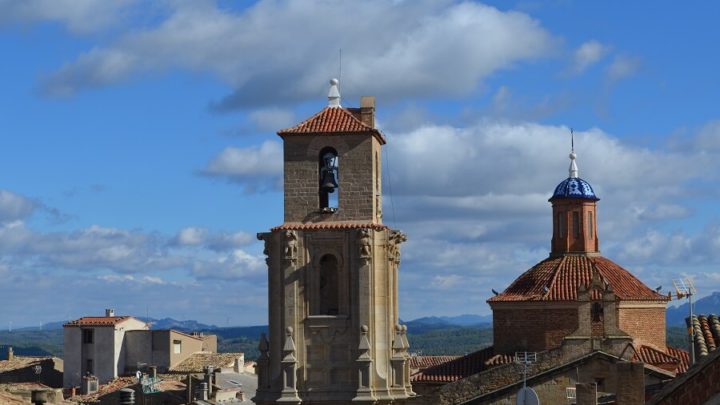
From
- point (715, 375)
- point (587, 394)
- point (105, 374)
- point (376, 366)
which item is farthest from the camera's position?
point (105, 374)

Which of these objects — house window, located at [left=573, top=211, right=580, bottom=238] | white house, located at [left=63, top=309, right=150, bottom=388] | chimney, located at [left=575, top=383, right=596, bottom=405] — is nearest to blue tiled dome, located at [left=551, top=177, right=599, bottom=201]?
house window, located at [left=573, top=211, right=580, bottom=238]

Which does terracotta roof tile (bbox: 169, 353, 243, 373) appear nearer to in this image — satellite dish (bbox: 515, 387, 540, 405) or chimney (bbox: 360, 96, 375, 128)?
chimney (bbox: 360, 96, 375, 128)

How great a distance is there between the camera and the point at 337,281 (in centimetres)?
4275

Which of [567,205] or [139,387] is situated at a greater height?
[567,205]

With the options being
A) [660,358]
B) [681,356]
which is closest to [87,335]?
[681,356]

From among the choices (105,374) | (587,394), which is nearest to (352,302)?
(587,394)

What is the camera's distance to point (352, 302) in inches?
1655

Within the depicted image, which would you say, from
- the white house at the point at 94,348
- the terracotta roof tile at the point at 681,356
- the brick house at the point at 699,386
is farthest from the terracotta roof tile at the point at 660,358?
the white house at the point at 94,348

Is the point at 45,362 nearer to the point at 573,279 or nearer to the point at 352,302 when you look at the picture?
the point at 573,279

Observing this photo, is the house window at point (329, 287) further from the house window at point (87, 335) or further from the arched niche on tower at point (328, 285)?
the house window at point (87, 335)

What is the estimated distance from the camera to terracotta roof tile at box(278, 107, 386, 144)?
42.3 m

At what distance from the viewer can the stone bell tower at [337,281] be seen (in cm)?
4172

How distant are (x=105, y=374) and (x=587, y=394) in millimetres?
76369

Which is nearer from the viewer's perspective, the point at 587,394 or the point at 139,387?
the point at 587,394
